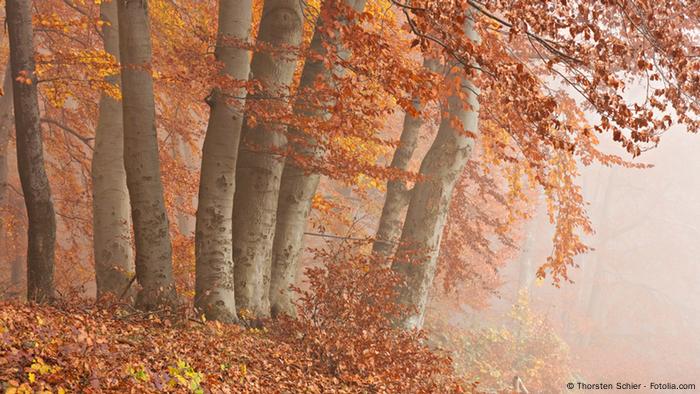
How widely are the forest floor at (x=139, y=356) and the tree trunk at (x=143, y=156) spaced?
0.43m

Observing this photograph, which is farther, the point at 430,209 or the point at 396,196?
the point at 396,196

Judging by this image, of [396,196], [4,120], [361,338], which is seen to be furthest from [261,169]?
[4,120]

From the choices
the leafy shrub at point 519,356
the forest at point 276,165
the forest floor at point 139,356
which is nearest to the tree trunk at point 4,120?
the forest at point 276,165

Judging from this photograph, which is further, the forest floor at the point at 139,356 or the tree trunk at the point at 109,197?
the tree trunk at the point at 109,197

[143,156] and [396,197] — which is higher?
[396,197]

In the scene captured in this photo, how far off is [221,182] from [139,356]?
3.14 metres

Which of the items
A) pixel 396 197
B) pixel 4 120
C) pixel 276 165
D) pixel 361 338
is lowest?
pixel 361 338

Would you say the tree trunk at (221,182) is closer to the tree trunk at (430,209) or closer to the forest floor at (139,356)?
the forest floor at (139,356)

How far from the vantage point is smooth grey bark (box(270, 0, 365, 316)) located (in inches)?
361

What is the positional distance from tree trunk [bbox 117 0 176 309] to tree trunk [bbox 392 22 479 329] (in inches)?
167

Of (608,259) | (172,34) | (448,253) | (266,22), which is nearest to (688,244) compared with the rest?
(608,259)

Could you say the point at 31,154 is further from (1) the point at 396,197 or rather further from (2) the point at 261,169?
(1) the point at 396,197

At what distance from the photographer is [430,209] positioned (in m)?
11.2

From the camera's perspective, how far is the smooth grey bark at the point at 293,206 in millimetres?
9180
